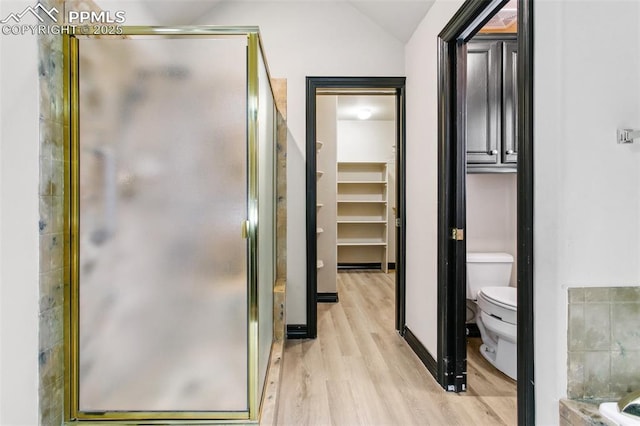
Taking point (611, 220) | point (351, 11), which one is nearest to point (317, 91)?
point (351, 11)

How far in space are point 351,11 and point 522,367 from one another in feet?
8.63

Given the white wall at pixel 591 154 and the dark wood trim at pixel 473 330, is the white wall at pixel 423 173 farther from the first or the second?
the white wall at pixel 591 154

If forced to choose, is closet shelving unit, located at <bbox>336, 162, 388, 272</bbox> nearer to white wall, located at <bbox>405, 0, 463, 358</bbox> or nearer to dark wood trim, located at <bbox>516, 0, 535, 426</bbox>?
white wall, located at <bbox>405, 0, 463, 358</bbox>

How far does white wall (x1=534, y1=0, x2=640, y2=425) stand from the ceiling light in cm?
402

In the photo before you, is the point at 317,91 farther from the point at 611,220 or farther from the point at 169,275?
the point at 611,220

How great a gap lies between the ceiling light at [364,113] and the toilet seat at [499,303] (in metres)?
3.41

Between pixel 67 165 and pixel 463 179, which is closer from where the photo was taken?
pixel 67 165

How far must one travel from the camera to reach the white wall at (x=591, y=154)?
1030 millimetres

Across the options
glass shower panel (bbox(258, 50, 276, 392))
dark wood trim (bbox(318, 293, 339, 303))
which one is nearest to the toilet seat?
glass shower panel (bbox(258, 50, 276, 392))

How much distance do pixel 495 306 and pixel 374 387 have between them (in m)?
0.93

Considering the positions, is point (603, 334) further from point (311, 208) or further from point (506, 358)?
point (311, 208)

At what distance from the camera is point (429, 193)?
7.03ft

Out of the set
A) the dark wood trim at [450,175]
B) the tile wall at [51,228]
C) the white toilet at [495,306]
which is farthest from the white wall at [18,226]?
the white toilet at [495,306]

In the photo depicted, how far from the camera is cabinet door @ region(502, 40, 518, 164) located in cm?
Answer: 233
